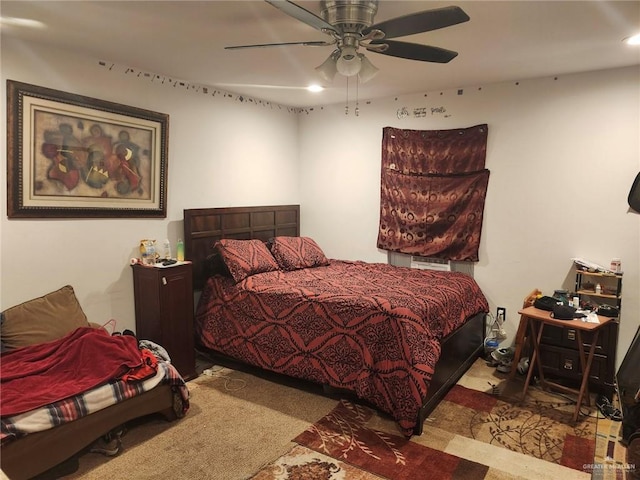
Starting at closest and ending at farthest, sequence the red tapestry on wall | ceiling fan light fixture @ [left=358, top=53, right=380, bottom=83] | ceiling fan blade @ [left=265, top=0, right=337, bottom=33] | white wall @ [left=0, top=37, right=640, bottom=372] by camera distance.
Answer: ceiling fan blade @ [left=265, top=0, right=337, bottom=33]
ceiling fan light fixture @ [left=358, top=53, right=380, bottom=83]
white wall @ [left=0, top=37, right=640, bottom=372]
the red tapestry on wall

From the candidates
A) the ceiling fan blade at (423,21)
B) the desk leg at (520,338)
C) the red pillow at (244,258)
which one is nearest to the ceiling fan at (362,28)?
the ceiling fan blade at (423,21)

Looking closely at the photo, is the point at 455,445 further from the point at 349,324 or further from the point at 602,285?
the point at 602,285

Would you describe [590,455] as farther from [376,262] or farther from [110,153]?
[110,153]

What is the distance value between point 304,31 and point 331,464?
2.46 meters

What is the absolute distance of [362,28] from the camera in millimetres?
2146

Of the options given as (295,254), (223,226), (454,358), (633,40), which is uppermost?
A: (633,40)

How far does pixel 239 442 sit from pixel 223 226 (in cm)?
209

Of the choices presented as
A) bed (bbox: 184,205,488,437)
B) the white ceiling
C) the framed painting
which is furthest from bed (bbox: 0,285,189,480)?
the white ceiling

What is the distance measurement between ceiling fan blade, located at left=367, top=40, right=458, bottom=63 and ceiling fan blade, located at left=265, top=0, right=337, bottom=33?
349 millimetres

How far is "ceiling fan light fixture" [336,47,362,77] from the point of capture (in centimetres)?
219

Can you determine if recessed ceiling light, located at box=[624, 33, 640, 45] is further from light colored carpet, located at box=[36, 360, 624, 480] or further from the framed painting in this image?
the framed painting

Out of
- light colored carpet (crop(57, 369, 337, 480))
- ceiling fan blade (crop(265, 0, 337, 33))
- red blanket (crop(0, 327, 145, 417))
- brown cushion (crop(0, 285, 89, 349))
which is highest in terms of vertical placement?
ceiling fan blade (crop(265, 0, 337, 33))

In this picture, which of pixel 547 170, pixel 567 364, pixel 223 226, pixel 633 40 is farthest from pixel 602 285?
pixel 223 226

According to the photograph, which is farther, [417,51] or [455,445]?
[455,445]
